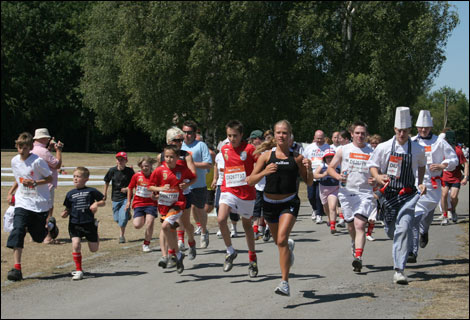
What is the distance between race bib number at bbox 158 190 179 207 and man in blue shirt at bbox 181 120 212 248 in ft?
3.46

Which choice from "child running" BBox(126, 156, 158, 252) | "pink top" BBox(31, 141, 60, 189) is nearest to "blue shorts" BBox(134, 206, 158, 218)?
"child running" BBox(126, 156, 158, 252)

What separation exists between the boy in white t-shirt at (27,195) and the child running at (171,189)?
1.75 m

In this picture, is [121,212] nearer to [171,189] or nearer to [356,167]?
[171,189]

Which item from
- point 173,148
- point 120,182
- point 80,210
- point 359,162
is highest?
point 173,148

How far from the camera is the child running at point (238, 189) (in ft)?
32.3

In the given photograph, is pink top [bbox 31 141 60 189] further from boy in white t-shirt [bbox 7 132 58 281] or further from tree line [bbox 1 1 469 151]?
tree line [bbox 1 1 469 151]

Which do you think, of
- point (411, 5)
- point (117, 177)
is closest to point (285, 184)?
point (117, 177)

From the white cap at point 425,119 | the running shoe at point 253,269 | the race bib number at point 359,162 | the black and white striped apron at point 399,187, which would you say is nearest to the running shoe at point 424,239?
the white cap at point 425,119

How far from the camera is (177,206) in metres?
10.2

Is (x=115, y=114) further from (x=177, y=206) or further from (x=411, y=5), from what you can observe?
(x=177, y=206)

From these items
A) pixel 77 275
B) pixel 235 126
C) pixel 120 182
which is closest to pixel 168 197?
pixel 235 126

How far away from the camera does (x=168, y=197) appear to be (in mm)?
10180

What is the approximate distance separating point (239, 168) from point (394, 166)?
209cm

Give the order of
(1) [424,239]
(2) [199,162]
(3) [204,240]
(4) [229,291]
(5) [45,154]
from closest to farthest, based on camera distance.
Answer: (4) [229,291] < (2) [199,162] < (5) [45,154] < (1) [424,239] < (3) [204,240]
